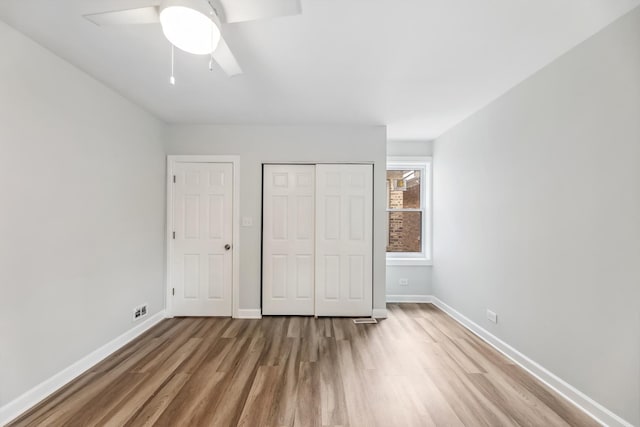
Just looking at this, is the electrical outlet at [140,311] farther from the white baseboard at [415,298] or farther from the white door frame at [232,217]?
the white baseboard at [415,298]

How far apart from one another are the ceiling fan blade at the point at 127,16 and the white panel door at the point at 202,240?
2.25 meters

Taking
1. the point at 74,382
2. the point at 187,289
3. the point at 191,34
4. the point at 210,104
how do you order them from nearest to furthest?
1. the point at 191,34
2. the point at 74,382
3. the point at 210,104
4. the point at 187,289

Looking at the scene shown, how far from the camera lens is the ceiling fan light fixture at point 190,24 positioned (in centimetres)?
125

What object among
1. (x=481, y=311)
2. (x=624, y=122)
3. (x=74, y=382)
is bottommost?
(x=74, y=382)

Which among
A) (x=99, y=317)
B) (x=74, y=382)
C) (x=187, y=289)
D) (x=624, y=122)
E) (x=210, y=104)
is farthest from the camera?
(x=187, y=289)

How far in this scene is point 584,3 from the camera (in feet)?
5.12

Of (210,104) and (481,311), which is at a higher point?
(210,104)

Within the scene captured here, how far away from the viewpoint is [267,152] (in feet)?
11.9

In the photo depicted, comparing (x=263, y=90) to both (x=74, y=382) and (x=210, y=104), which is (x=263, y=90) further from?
(x=74, y=382)

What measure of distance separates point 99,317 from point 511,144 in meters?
4.09

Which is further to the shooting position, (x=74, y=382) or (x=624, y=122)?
(x=74, y=382)

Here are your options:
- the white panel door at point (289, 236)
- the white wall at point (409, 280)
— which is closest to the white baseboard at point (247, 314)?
the white panel door at point (289, 236)

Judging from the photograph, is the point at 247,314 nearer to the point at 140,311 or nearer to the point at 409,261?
the point at 140,311

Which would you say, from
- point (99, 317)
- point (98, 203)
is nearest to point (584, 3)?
point (98, 203)
